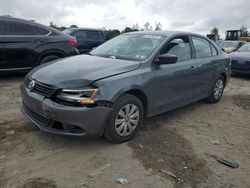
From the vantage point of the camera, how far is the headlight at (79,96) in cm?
343

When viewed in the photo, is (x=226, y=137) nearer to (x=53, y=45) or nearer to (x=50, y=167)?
(x=50, y=167)

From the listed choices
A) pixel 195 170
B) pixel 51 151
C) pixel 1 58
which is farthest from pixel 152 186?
pixel 1 58

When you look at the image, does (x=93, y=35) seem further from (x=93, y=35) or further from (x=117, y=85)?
(x=117, y=85)

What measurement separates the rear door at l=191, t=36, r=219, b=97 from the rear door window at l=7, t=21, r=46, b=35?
411cm

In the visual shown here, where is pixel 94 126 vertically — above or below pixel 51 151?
above

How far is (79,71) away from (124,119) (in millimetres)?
918

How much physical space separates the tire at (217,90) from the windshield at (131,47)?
85.8 inches

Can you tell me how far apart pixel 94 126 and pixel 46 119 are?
657 millimetres

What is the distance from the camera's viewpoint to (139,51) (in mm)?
4555

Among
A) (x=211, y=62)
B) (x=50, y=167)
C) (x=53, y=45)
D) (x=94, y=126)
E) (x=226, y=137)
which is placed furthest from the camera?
(x=53, y=45)

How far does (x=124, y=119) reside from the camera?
3.92 m

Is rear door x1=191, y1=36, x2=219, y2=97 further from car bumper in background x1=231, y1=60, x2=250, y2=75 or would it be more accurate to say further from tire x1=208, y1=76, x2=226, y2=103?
car bumper in background x1=231, y1=60, x2=250, y2=75

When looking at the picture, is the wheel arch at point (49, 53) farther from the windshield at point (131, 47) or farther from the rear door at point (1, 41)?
the windshield at point (131, 47)

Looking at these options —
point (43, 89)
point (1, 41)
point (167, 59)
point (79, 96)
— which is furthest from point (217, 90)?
point (1, 41)
